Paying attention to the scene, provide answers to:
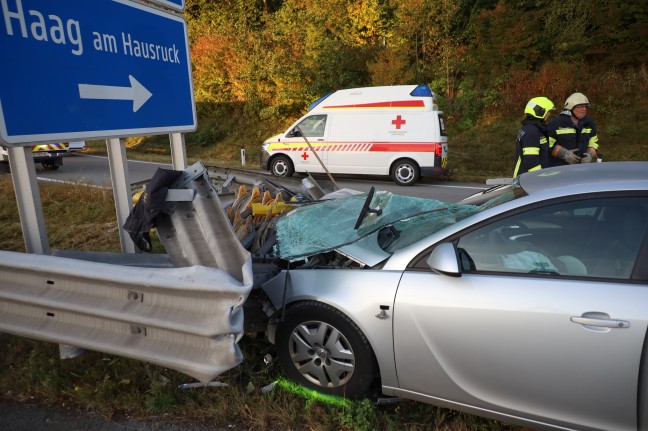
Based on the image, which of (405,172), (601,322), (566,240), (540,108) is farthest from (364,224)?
(405,172)

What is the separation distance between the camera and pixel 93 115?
2.99m

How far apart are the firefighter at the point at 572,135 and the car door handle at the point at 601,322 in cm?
381

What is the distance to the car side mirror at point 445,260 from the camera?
7.61ft

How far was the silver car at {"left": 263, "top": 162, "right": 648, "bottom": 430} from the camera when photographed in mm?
2100

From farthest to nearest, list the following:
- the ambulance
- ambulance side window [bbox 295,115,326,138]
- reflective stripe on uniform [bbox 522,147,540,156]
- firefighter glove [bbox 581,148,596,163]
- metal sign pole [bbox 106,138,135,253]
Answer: ambulance side window [bbox 295,115,326,138]
the ambulance
firefighter glove [bbox 581,148,596,163]
reflective stripe on uniform [bbox 522,147,540,156]
metal sign pole [bbox 106,138,135,253]

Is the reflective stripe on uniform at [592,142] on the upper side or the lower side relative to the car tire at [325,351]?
upper

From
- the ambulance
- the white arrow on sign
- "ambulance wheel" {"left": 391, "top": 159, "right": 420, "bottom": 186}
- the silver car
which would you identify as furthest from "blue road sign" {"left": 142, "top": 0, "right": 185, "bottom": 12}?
"ambulance wheel" {"left": 391, "top": 159, "right": 420, "bottom": 186}

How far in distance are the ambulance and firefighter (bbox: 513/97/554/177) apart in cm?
639

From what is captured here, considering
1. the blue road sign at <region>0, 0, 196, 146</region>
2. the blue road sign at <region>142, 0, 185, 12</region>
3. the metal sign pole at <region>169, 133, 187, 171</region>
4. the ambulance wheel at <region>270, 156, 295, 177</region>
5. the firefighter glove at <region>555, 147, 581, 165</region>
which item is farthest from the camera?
the ambulance wheel at <region>270, 156, 295, 177</region>

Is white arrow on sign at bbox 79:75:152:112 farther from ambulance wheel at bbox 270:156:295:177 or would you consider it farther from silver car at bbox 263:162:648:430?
ambulance wheel at bbox 270:156:295:177

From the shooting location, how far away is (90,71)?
296 cm

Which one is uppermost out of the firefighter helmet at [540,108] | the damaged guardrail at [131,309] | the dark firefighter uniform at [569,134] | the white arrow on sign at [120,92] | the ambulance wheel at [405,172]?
the white arrow on sign at [120,92]

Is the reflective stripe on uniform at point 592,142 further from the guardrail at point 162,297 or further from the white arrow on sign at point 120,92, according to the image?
the white arrow on sign at point 120,92

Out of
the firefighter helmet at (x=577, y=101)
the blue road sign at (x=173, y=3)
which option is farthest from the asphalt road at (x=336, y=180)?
the blue road sign at (x=173, y=3)
